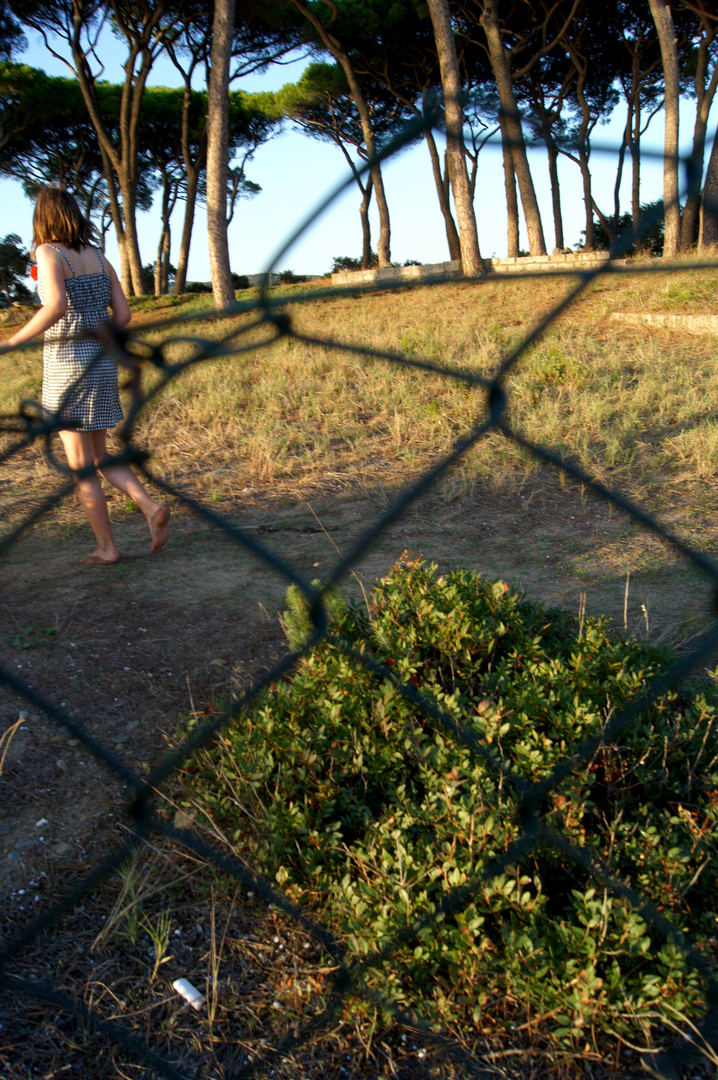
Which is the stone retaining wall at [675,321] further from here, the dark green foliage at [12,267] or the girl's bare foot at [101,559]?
the dark green foliage at [12,267]

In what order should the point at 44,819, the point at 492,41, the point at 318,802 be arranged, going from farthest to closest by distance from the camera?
the point at 492,41 → the point at 44,819 → the point at 318,802

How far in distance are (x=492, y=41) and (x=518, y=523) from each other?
979cm

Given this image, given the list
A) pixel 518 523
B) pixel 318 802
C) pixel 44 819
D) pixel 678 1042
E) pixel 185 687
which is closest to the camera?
pixel 678 1042

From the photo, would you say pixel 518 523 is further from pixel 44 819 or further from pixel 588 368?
pixel 44 819

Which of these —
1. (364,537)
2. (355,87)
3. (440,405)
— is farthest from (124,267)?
(364,537)

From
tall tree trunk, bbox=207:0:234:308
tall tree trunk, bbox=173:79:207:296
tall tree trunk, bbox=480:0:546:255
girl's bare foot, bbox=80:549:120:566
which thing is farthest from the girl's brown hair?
tall tree trunk, bbox=173:79:207:296

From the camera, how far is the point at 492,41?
10.3 meters

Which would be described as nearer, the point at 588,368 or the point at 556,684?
the point at 556,684

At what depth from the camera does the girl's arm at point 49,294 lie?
180 centimetres

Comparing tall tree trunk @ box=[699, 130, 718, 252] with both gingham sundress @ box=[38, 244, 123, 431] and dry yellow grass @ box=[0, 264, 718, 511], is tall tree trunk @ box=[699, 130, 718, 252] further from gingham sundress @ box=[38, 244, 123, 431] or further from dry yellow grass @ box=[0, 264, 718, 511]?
gingham sundress @ box=[38, 244, 123, 431]

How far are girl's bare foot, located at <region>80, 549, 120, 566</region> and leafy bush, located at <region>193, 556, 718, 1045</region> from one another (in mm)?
1457

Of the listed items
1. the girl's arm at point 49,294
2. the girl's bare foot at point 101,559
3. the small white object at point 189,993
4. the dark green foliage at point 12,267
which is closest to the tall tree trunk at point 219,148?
the girl's bare foot at point 101,559

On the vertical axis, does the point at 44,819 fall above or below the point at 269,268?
below

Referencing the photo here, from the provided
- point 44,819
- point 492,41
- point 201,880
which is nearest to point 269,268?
point 201,880
